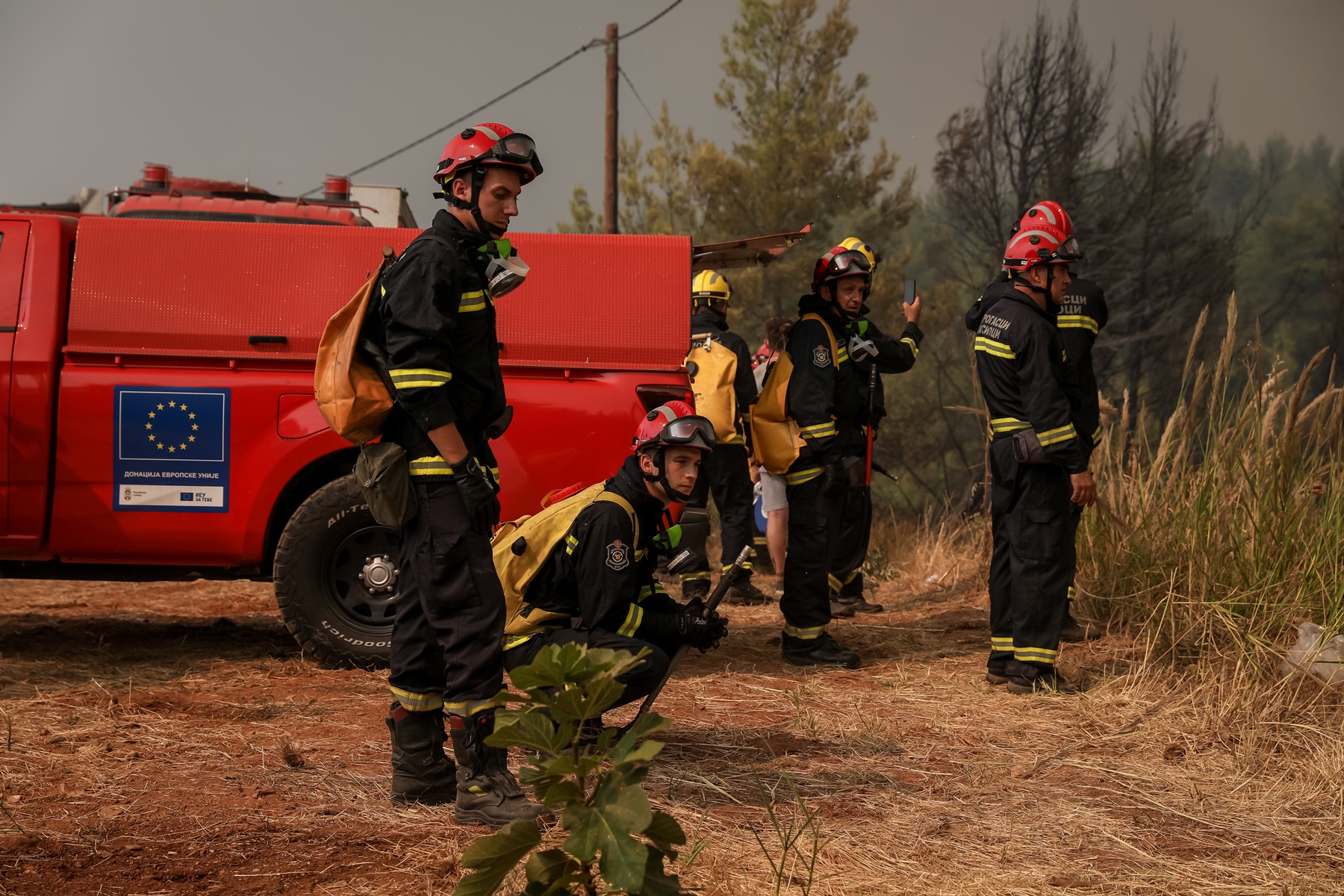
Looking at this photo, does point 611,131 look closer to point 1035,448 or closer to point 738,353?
point 738,353

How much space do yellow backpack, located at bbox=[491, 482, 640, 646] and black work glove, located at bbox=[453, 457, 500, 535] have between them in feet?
2.03

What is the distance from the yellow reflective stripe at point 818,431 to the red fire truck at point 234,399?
2.21 feet

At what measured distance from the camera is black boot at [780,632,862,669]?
20.7 feet

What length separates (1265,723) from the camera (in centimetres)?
491

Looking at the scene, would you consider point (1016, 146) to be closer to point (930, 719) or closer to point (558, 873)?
point (930, 719)

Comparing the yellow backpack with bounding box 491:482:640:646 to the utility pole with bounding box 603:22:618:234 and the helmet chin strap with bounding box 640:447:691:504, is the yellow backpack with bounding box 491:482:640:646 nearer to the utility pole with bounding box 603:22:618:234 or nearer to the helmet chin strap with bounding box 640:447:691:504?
the helmet chin strap with bounding box 640:447:691:504

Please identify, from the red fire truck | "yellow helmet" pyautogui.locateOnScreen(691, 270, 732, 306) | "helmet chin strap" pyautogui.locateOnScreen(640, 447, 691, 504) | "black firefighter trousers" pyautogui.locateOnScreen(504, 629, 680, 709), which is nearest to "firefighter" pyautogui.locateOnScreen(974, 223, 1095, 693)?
the red fire truck

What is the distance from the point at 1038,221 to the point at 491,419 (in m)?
3.01

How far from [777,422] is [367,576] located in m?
2.18

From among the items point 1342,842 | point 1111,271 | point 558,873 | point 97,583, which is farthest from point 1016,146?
point 558,873

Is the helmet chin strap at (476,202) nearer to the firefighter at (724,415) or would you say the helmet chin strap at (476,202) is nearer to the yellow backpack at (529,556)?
the yellow backpack at (529,556)

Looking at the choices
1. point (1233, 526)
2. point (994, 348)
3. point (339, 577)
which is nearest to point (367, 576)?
point (339, 577)

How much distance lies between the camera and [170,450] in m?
5.81

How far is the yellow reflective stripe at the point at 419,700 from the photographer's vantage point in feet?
13.0
